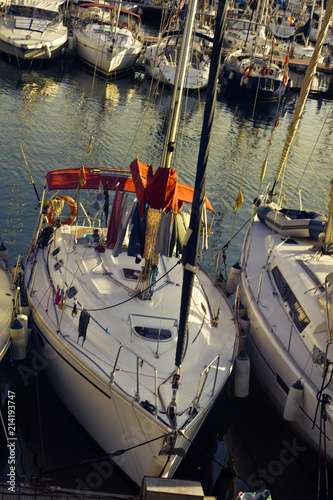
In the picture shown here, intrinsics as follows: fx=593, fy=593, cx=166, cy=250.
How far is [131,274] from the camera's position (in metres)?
14.9

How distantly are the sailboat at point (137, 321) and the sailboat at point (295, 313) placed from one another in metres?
1.15

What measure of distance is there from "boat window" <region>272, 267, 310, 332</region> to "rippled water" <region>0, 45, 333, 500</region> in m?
2.10

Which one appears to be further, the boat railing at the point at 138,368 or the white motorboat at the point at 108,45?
the white motorboat at the point at 108,45

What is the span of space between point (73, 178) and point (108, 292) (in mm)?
3616

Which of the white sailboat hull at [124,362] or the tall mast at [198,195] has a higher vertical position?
the tall mast at [198,195]

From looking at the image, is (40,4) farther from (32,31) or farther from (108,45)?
(108,45)

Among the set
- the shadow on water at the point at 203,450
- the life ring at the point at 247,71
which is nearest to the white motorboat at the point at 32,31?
the life ring at the point at 247,71

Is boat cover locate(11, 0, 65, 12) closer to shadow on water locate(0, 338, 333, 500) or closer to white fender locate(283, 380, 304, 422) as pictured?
shadow on water locate(0, 338, 333, 500)

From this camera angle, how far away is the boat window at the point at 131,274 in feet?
48.4

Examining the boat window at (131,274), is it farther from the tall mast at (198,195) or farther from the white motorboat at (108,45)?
the white motorboat at (108,45)

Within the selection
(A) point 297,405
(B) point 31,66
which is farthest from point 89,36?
(A) point 297,405

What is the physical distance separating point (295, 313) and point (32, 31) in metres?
35.4

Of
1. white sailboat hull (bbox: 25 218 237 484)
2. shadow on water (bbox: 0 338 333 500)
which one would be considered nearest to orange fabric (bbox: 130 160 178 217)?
white sailboat hull (bbox: 25 218 237 484)

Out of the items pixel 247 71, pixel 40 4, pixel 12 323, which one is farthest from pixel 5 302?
pixel 40 4
